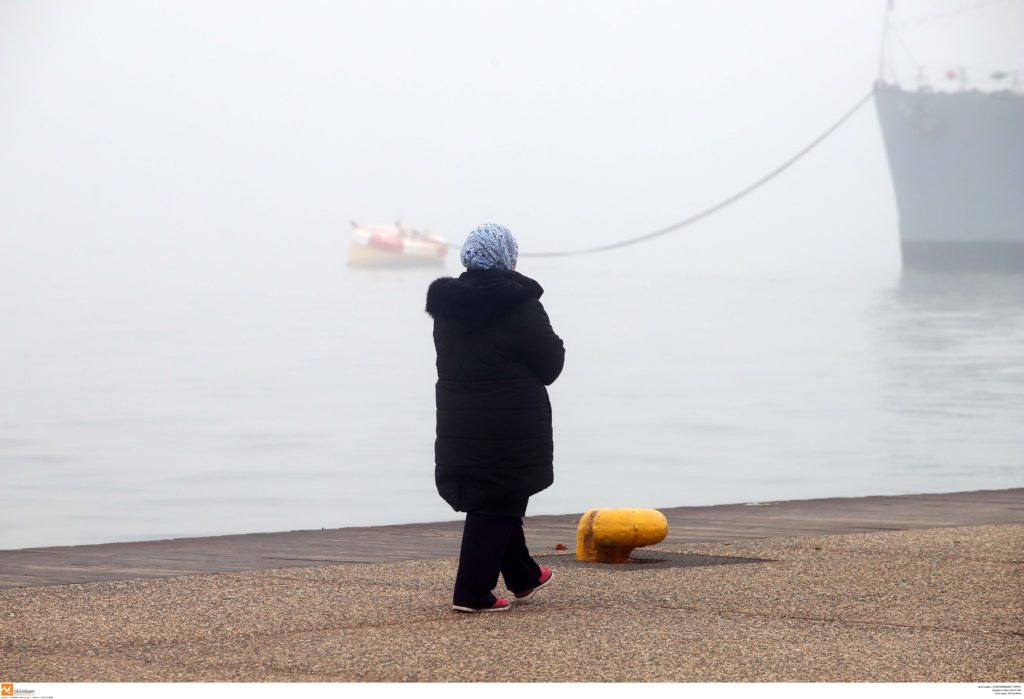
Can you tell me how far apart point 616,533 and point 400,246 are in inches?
2252

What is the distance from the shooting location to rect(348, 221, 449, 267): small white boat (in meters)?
62.5

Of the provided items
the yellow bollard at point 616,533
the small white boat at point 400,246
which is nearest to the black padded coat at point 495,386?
the yellow bollard at point 616,533

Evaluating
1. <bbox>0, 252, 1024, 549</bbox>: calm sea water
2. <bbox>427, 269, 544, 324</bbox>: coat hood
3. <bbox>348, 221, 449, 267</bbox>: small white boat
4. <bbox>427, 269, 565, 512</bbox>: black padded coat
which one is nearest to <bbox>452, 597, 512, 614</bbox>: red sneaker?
<bbox>427, 269, 565, 512</bbox>: black padded coat

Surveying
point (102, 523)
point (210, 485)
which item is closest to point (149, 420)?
point (210, 485)

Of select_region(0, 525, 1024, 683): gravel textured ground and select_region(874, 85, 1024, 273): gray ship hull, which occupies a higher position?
select_region(874, 85, 1024, 273): gray ship hull

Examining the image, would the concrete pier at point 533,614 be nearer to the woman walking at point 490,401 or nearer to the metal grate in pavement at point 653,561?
the metal grate in pavement at point 653,561

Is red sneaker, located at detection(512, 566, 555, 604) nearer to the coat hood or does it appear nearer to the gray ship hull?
the coat hood

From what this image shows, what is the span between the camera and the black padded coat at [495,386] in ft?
18.9

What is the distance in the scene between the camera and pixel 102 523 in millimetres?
17828

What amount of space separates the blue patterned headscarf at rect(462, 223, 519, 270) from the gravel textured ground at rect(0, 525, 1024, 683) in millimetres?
1171

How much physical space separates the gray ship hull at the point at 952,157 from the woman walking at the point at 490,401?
6811 centimetres

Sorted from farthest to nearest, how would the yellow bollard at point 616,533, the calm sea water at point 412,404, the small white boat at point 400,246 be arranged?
the small white boat at point 400,246 → the calm sea water at point 412,404 → the yellow bollard at point 616,533

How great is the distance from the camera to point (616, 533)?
7039 millimetres

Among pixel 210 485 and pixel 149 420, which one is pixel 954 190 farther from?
pixel 210 485
